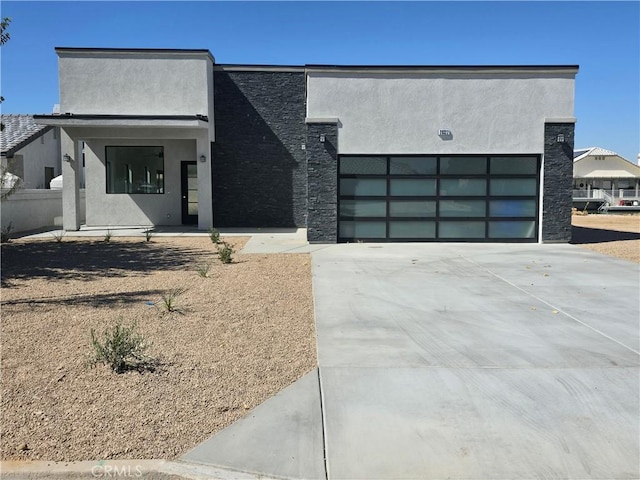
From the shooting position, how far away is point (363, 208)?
628 inches

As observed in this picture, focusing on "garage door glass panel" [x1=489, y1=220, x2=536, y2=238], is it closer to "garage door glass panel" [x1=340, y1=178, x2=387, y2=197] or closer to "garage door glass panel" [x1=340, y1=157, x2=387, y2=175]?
"garage door glass panel" [x1=340, y1=178, x2=387, y2=197]

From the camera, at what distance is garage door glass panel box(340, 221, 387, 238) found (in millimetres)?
16031

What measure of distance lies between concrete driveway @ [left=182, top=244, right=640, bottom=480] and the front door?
13071 mm

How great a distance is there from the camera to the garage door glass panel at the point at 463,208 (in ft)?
52.4

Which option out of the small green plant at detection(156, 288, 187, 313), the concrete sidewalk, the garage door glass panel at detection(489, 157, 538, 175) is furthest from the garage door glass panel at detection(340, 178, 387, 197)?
→ the small green plant at detection(156, 288, 187, 313)

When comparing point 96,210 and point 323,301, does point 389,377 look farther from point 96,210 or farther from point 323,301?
point 96,210

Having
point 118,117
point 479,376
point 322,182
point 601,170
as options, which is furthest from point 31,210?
point 601,170

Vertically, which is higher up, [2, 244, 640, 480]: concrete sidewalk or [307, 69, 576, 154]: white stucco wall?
[307, 69, 576, 154]: white stucco wall

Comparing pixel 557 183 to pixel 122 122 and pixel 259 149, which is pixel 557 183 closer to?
pixel 259 149

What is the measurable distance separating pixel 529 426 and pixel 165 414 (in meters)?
2.82

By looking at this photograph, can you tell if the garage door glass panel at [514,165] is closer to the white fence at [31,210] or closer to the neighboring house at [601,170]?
A: the white fence at [31,210]

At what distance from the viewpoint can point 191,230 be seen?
19.6 metres

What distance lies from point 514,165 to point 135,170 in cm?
1308

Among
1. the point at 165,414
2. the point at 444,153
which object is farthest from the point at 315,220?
the point at 165,414
